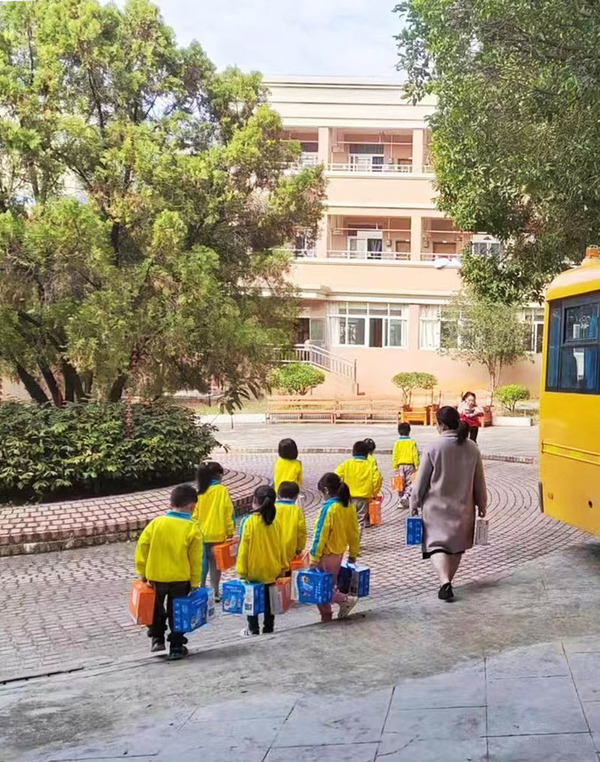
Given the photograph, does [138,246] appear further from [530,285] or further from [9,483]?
[530,285]

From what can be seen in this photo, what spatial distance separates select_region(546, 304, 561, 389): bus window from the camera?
8.57m

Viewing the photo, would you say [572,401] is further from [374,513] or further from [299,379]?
[299,379]

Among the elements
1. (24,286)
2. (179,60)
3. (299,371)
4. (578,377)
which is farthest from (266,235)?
(299,371)

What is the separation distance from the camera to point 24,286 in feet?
37.0

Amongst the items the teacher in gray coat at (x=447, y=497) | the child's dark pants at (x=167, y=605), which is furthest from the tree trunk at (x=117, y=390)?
the child's dark pants at (x=167, y=605)

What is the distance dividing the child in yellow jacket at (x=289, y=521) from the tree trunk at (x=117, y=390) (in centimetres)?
669

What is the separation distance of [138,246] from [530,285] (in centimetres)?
823

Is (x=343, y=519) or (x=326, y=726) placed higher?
(x=343, y=519)

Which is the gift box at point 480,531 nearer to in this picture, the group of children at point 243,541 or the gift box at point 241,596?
the group of children at point 243,541

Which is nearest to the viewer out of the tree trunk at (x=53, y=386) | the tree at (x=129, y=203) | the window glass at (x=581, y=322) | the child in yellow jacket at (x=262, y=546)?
the child in yellow jacket at (x=262, y=546)

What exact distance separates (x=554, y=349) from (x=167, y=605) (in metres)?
5.13

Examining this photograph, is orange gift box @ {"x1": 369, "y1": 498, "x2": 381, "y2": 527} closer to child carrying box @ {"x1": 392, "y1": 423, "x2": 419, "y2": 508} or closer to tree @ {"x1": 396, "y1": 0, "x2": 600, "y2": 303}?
child carrying box @ {"x1": 392, "y1": 423, "x2": 419, "y2": 508}

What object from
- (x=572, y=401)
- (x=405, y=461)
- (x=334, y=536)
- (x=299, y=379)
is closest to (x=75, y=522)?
(x=334, y=536)

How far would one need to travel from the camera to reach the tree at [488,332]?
30594 millimetres
